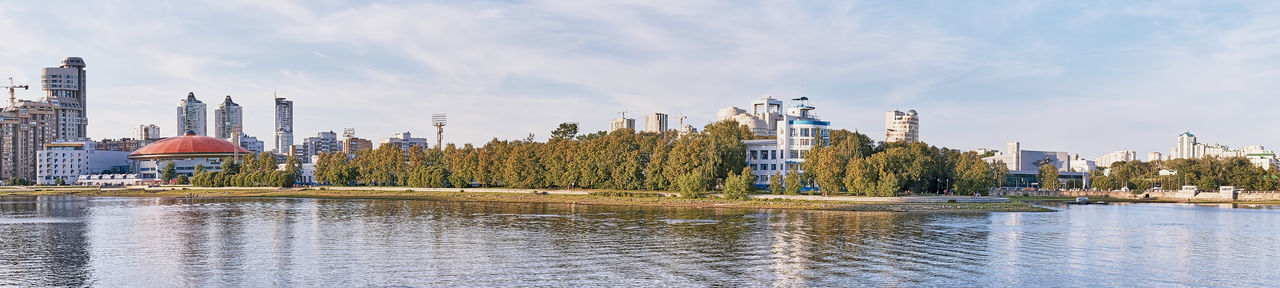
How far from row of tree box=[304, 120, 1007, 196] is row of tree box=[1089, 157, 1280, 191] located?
103 ft

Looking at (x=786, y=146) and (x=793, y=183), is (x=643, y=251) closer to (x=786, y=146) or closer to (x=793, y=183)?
(x=793, y=183)

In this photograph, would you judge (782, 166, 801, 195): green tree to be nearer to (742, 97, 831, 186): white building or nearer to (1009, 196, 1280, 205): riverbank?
(742, 97, 831, 186): white building

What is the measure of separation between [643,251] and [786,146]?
91.2 meters

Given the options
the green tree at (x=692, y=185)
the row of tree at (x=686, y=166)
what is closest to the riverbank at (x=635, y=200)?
the green tree at (x=692, y=185)

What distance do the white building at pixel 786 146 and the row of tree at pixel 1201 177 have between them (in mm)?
65248

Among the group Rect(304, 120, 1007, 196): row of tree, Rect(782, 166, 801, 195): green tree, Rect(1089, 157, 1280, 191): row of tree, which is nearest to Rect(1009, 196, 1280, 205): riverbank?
Rect(304, 120, 1007, 196): row of tree

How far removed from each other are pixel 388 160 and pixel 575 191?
167 feet

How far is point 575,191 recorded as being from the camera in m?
132

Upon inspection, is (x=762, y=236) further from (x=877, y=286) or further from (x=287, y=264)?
(x=287, y=264)

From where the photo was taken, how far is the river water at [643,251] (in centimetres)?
4334

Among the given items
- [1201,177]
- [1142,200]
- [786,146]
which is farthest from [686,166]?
[1201,177]

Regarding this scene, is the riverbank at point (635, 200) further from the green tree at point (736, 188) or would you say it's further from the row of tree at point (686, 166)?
the row of tree at point (686, 166)

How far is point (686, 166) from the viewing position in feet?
401

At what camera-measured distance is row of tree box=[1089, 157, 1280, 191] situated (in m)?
155
